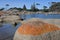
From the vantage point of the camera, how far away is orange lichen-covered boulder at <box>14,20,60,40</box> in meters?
10.2

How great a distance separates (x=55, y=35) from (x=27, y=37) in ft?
6.05

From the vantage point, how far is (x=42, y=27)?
10422 mm

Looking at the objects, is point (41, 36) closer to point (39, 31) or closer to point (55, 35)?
point (39, 31)

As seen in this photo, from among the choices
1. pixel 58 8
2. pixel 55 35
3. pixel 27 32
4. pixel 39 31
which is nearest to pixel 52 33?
pixel 55 35

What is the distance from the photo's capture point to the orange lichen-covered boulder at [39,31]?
10250 millimetres

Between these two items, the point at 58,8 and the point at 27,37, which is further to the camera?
the point at 58,8

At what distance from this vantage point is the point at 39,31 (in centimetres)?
1026

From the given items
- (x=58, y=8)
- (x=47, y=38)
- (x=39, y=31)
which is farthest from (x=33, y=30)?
(x=58, y=8)

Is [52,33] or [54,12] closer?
[52,33]

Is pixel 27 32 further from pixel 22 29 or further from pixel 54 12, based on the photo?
pixel 54 12

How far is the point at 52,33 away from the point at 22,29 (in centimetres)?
201

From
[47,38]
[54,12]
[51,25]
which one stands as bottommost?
[54,12]

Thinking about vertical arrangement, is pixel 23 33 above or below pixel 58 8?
above

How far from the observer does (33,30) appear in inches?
406
